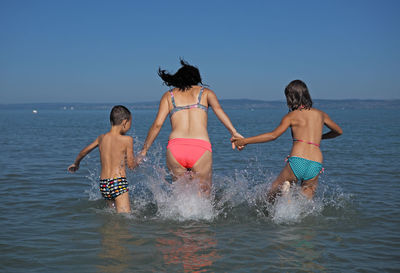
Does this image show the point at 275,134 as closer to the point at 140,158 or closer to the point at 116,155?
the point at 140,158

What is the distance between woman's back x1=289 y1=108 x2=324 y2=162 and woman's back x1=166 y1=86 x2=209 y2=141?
119cm

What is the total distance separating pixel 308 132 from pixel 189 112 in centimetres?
159

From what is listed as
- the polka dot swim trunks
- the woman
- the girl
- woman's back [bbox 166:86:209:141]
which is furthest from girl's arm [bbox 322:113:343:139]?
the polka dot swim trunks

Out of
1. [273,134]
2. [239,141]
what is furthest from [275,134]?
[239,141]

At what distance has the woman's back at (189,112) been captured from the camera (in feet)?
17.4

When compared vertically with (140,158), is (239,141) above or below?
above

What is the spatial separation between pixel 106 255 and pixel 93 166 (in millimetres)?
7018

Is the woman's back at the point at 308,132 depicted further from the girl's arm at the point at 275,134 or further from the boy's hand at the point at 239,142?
the boy's hand at the point at 239,142

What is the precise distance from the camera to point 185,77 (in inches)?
216

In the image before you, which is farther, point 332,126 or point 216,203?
point 216,203

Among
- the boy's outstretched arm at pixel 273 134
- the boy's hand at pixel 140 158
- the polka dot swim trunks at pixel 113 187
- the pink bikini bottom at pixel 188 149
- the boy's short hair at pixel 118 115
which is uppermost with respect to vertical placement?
the boy's short hair at pixel 118 115

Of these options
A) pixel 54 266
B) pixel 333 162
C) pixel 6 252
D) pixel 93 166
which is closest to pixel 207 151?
pixel 54 266

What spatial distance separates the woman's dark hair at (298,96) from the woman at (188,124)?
1013mm

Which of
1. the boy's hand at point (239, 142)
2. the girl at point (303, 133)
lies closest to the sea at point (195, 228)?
the girl at point (303, 133)
